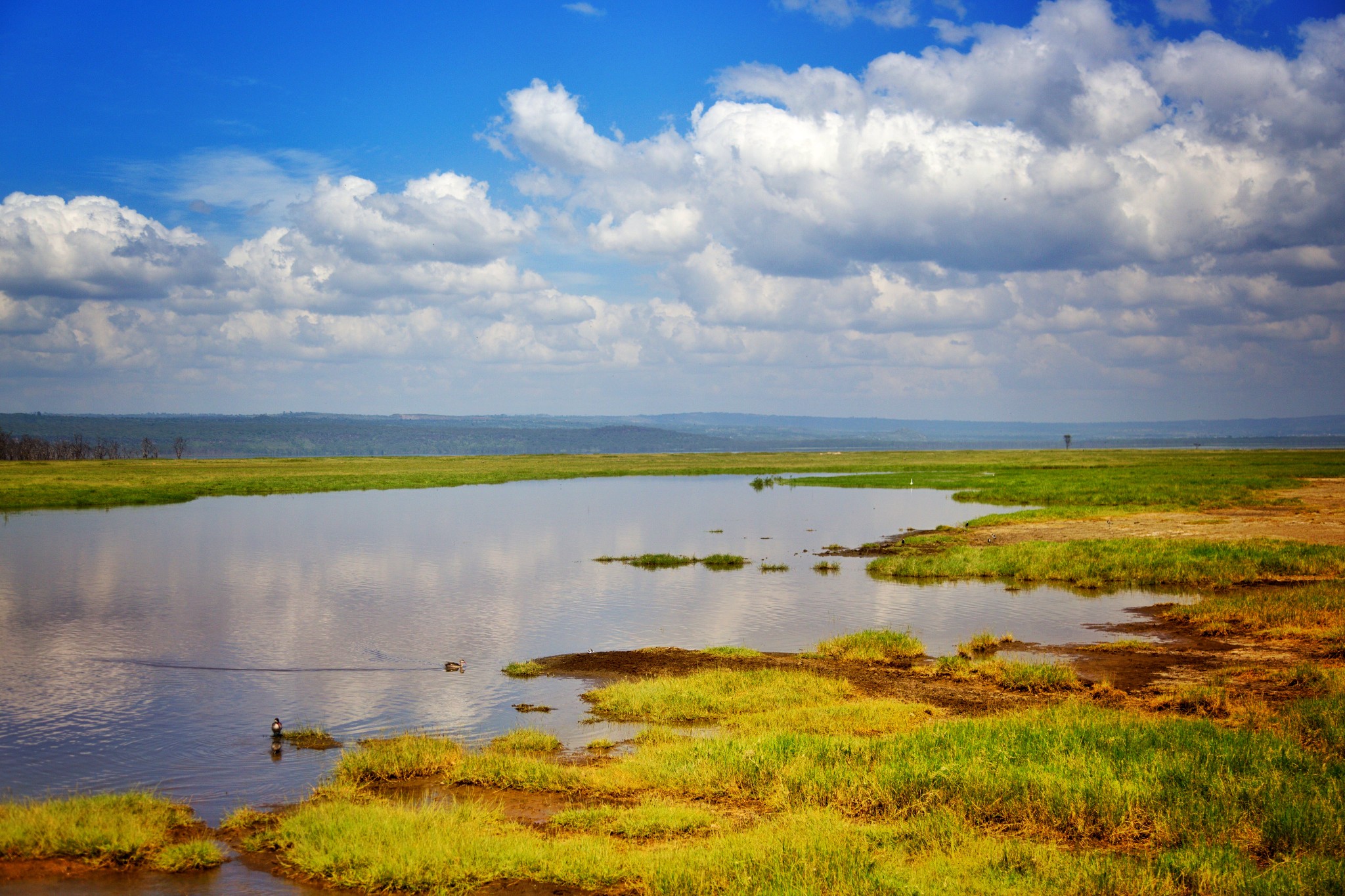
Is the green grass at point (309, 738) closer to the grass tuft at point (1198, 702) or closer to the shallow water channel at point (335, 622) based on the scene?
the shallow water channel at point (335, 622)

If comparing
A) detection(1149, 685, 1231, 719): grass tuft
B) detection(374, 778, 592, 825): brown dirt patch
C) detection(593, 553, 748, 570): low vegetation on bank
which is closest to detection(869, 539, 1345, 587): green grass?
detection(593, 553, 748, 570): low vegetation on bank

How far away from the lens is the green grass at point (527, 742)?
1616 cm

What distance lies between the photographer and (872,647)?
940 inches

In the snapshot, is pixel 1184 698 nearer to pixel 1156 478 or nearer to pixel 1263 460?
pixel 1156 478

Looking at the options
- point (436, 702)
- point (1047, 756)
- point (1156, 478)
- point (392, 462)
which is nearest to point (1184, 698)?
point (1047, 756)

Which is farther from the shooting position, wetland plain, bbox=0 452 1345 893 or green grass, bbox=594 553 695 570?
green grass, bbox=594 553 695 570

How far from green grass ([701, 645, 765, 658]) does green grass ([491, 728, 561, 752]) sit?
7.80 m

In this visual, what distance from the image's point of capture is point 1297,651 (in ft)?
74.9

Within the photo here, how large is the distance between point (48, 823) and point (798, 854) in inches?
372

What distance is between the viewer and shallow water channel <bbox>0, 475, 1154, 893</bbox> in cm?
1655

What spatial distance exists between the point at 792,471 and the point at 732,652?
10652cm

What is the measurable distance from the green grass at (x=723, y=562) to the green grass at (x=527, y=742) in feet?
79.8

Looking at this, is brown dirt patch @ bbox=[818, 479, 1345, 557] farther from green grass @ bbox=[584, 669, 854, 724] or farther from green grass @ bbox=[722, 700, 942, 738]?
green grass @ bbox=[722, 700, 942, 738]

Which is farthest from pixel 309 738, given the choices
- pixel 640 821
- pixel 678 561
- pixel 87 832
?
pixel 678 561
